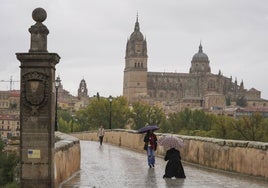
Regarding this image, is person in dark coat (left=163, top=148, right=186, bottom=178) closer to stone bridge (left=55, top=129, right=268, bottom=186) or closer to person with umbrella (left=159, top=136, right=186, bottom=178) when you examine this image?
person with umbrella (left=159, top=136, right=186, bottom=178)

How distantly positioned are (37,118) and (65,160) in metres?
2.92

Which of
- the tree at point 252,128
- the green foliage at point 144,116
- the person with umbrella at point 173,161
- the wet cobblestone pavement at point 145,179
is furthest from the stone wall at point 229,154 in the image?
the green foliage at point 144,116

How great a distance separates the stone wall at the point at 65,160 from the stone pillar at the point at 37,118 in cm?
73

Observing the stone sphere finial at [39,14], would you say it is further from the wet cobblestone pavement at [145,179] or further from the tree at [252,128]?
the tree at [252,128]

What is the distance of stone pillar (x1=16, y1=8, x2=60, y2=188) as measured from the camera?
11680 mm

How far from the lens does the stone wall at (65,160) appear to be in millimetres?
13062

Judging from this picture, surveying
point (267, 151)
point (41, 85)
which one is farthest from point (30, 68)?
point (267, 151)

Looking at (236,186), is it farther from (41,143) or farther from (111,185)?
(41,143)

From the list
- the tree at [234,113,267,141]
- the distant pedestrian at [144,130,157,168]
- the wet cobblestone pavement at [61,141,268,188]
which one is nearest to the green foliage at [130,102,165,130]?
the tree at [234,113,267,141]

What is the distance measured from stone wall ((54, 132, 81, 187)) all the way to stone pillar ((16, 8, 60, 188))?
0.73 m

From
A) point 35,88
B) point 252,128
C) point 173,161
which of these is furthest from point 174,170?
point 252,128

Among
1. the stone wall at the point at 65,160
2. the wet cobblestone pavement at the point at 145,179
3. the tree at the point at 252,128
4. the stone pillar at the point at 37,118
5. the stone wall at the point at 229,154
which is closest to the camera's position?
the stone pillar at the point at 37,118

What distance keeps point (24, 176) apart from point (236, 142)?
7.00 metres

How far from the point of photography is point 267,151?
50.0ft
